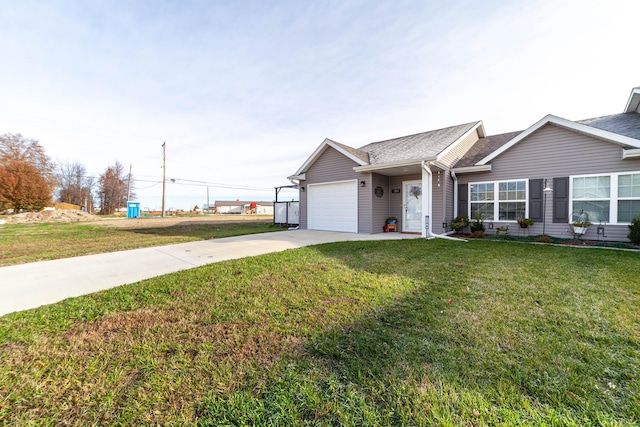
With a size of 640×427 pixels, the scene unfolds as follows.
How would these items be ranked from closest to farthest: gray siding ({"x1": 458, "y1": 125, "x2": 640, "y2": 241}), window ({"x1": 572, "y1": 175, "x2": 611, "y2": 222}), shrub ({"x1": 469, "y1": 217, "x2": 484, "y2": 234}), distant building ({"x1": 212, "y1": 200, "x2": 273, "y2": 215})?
gray siding ({"x1": 458, "y1": 125, "x2": 640, "y2": 241}) < window ({"x1": 572, "y1": 175, "x2": 611, "y2": 222}) < shrub ({"x1": 469, "y1": 217, "x2": 484, "y2": 234}) < distant building ({"x1": 212, "y1": 200, "x2": 273, "y2": 215})

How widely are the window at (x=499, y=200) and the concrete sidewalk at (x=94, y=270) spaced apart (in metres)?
7.62

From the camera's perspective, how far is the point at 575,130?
301 inches

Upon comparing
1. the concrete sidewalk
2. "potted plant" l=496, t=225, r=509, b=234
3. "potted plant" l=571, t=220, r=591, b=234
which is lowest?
the concrete sidewalk

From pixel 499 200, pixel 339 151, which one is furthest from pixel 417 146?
pixel 499 200

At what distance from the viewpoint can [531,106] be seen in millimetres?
10562

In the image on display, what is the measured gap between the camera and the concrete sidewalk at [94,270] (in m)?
3.39

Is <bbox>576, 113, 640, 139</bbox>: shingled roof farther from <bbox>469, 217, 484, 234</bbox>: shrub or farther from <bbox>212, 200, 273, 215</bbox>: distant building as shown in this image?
<bbox>212, 200, 273, 215</bbox>: distant building

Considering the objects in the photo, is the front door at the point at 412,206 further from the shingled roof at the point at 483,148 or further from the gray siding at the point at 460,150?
the shingled roof at the point at 483,148

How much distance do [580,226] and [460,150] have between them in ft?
15.1

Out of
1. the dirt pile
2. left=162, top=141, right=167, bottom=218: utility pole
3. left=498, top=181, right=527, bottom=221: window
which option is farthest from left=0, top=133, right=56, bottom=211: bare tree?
left=498, top=181, right=527, bottom=221: window

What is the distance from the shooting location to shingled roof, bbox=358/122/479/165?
9.06 m

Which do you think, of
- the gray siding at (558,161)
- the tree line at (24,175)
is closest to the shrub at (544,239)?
the gray siding at (558,161)

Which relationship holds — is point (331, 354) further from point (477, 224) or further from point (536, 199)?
point (536, 199)

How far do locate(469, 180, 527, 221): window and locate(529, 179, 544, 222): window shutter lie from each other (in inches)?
6.3
